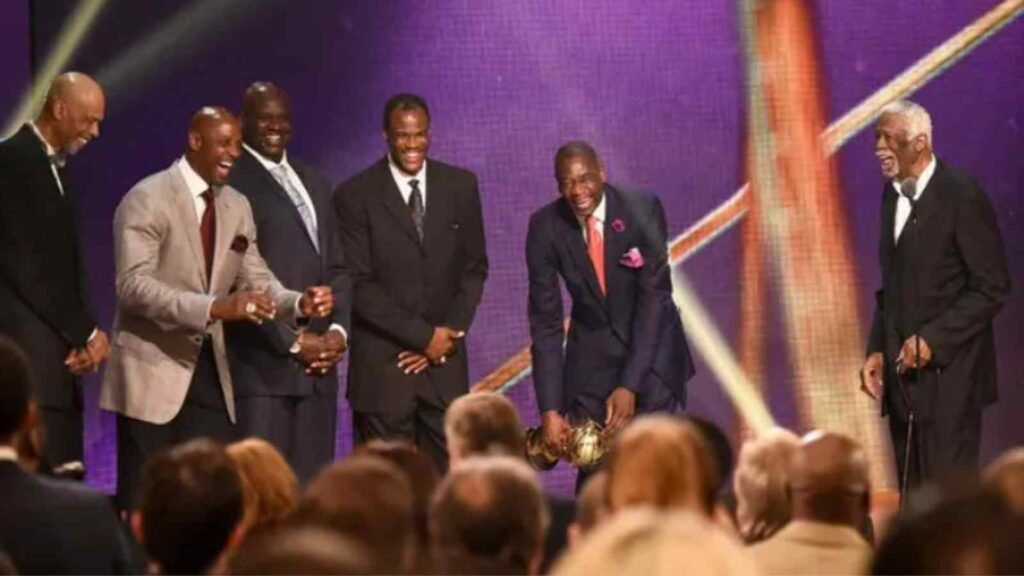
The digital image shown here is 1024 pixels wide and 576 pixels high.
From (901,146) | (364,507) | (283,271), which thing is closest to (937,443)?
(901,146)

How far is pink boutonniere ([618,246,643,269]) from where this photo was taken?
26.5 ft

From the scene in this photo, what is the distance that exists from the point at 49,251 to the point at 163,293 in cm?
39

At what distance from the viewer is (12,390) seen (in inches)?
174

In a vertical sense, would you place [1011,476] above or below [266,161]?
below

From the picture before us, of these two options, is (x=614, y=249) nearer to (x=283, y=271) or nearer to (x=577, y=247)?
(x=577, y=247)

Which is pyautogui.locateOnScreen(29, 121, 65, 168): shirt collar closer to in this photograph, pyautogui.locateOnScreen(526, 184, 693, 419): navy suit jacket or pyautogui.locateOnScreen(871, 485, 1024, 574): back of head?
pyautogui.locateOnScreen(526, 184, 693, 419): navy suit jacket

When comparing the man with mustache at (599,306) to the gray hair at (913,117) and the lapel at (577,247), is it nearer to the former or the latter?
the lapel at (577,247)

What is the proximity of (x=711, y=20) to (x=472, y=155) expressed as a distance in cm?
118

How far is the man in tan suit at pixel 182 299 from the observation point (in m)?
7.12

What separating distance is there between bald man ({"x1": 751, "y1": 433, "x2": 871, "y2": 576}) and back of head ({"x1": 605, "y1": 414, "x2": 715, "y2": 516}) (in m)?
0.52

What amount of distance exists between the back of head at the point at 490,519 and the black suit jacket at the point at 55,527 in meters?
0.91

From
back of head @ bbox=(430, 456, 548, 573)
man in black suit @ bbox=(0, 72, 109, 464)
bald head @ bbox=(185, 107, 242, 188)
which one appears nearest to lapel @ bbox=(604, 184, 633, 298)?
bald head @ bbox=(185, 107, 242, 188)

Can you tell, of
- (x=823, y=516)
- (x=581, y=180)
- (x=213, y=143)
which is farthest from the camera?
(x=581, y=180)

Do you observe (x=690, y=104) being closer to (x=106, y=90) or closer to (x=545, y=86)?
(x=545, y=86)
